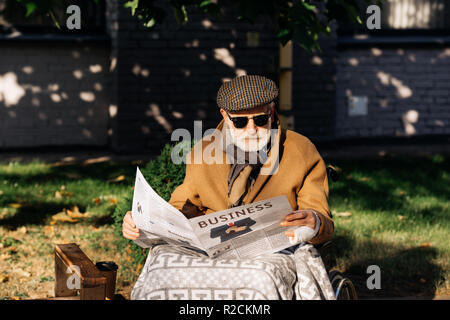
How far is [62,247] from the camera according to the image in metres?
3.67

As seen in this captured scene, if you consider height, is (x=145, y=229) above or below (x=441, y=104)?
above

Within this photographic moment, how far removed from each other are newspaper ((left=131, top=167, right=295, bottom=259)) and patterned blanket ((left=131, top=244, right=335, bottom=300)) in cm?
6

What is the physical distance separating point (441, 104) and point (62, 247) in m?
9.49

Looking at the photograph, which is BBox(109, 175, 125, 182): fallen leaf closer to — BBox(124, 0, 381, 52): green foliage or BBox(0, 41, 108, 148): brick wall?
BBox(0, 41, 108, 148): brick wall

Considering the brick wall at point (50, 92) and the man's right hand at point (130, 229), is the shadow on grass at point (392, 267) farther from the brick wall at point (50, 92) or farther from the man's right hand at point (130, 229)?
the brick wall at point (50, 92)

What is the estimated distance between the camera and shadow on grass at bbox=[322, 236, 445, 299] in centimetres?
495

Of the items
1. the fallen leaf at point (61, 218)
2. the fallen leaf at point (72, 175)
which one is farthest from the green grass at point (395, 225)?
the fallen leaf at point (72, 175)

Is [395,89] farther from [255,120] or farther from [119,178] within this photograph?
[255,120]

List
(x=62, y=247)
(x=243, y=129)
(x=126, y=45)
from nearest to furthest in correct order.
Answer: (x=243, y=129) → (x=62, y=247) → (x=126, y=45)

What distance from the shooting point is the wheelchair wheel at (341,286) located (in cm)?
312

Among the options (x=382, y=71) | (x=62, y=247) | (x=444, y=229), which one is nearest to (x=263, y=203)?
(x=62, y=247)

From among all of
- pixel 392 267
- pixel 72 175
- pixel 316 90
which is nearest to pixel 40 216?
pixel 72 175

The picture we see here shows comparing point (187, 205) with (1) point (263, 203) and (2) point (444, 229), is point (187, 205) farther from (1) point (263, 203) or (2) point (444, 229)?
(2) point (444, 229)

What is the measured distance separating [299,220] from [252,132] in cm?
49
